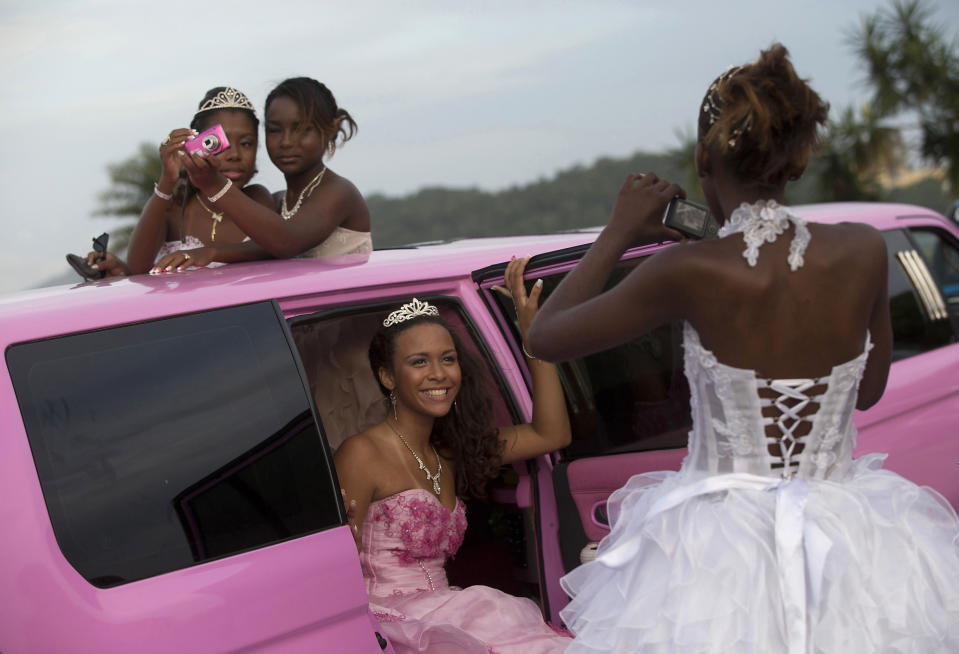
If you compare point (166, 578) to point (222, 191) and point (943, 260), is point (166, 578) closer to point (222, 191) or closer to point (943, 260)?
point (222, 191)

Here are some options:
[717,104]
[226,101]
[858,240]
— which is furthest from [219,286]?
[226,101]

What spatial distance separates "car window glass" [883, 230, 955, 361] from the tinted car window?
9.94 ft

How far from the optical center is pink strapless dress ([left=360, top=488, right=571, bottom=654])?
2941 mm

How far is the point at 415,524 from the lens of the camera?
11.0 feet

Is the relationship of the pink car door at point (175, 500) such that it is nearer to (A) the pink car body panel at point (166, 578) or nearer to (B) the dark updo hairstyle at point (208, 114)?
(A) the pink car body panel at point (166, 578)

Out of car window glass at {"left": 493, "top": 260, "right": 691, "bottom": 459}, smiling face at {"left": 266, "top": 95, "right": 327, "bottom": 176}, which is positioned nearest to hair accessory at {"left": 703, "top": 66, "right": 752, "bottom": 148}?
car window glass at {"left": 493, "top": 260, "right": 691, "bottom": 459}

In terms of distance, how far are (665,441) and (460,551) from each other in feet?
3.21

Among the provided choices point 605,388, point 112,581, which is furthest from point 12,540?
point 605,388

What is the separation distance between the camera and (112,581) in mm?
2246

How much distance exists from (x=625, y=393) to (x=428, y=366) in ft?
2.26

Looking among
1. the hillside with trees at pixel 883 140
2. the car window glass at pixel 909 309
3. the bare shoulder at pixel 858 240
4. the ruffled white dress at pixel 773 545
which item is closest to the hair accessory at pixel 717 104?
the ruffled white dress at pixel 773 545

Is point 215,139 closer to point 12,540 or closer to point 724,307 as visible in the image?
point 12,540

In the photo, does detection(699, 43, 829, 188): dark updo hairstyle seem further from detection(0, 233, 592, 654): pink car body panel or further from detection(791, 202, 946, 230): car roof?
detection(791, 202, 946, 230): car roof

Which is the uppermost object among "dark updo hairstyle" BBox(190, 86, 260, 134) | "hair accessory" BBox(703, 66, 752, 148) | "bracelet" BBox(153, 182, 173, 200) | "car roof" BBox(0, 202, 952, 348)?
"dark updo hairstyle" BBox(190, 86, 260, 134)
